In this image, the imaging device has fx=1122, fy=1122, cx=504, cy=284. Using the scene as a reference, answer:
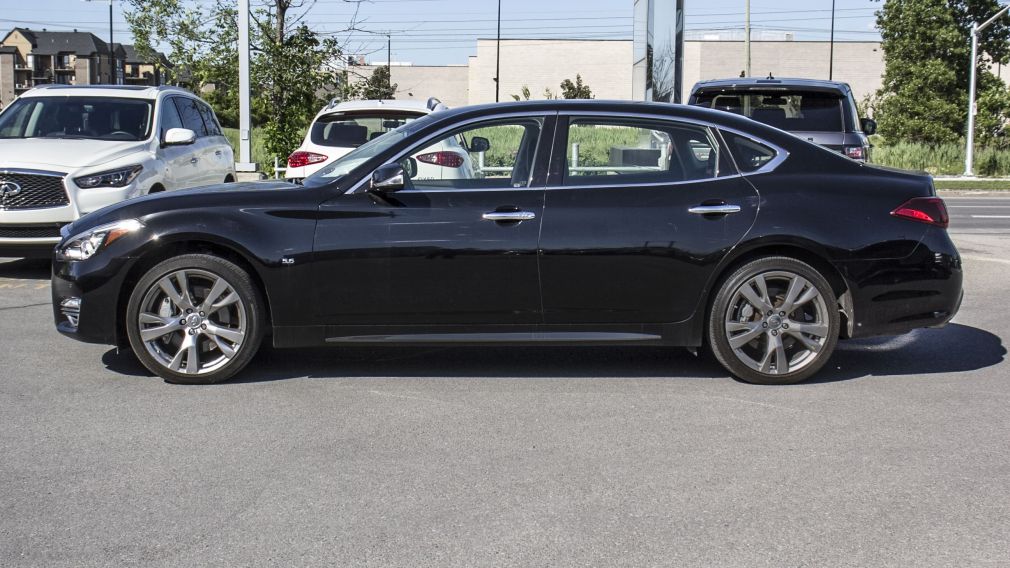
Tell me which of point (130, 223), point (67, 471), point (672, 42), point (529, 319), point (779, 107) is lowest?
point (67, 471)

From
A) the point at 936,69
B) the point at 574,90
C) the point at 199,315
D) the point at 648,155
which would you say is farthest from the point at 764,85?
the point at 574,90

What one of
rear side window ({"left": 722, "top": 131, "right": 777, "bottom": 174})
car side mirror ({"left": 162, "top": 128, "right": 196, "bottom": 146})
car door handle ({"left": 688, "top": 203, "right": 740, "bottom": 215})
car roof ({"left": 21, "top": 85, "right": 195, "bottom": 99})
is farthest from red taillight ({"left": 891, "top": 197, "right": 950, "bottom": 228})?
car roof ({"left": 21, "top": 85, "right": 195, "bottom": 99})

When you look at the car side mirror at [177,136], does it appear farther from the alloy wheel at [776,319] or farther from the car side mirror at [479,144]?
the alloy wheel at [776,319]

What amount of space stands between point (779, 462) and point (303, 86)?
65.3ft

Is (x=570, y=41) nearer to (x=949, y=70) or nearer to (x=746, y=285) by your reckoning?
(x=949, y=70)

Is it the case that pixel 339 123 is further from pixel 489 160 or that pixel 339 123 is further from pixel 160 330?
pixel 160 330

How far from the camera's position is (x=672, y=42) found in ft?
53.4

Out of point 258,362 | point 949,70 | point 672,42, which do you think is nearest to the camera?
point 258,362

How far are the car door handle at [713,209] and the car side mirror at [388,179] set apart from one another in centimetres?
161

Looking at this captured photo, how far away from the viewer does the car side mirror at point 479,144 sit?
676 cm

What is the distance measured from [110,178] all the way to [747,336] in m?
6.51

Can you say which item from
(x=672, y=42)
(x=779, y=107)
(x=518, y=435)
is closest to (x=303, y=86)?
(x=672, y=42)

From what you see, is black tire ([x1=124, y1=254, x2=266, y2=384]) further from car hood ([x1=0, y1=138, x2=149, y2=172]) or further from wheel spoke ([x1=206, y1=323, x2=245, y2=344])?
car hood ([x1=0, y1=138, x2=149, y2=172])

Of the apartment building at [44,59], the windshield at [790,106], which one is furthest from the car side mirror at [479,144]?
the apartment building at [44,59]
